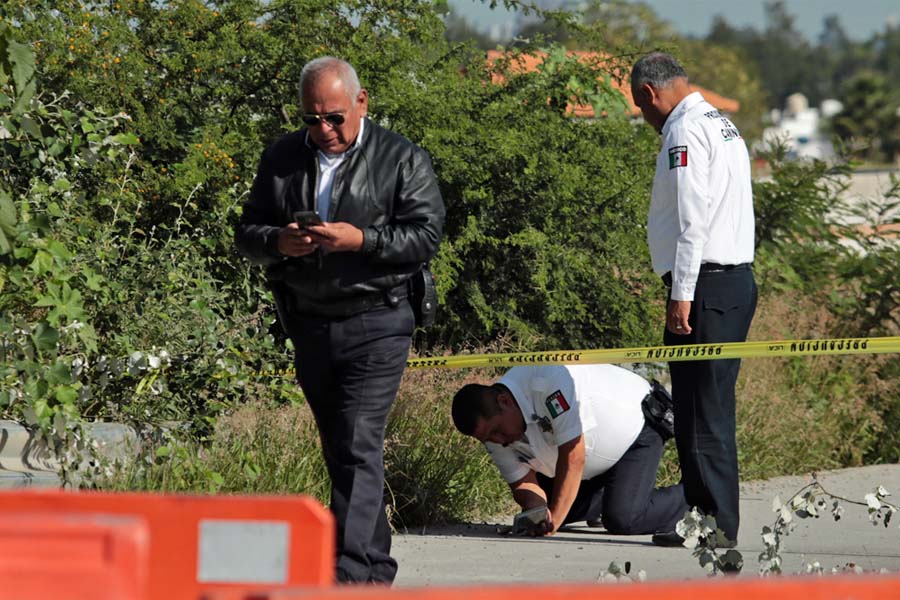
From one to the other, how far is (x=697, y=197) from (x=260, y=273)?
2.78 metres

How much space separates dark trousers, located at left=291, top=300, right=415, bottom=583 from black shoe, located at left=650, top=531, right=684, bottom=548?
58.9 inches

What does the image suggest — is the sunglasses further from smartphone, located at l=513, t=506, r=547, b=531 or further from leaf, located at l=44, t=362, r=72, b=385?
smartphone, located at l=513, t=506, r=547, b=531

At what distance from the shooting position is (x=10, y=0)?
24.1ft

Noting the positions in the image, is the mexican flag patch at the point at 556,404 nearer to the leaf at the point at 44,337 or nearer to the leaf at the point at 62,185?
the leaf at the point at 44,337

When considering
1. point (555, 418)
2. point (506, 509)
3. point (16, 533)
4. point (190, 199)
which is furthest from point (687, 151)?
point (16, 533)

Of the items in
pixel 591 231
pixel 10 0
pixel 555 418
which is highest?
pixel 10 0

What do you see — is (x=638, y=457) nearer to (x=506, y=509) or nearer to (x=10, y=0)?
(x=506, y=509)

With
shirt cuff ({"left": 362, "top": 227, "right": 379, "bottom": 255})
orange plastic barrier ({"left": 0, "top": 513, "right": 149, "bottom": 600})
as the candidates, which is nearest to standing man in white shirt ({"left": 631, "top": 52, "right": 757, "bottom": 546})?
shirt cuff ({"left": 362, "top": 227, "right": 379, "bottom": 255})

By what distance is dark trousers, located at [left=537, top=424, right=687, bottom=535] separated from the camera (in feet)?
19.1

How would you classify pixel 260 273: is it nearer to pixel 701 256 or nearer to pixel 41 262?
pixel 41 262

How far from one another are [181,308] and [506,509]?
1776 mm

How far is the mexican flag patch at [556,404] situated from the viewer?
5.62 meters

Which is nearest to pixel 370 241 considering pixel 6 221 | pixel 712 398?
pixel 6 221

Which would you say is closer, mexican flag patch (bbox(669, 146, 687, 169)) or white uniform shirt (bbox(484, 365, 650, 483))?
mexican flag patch (bbox(669, 146, 687, 169))
